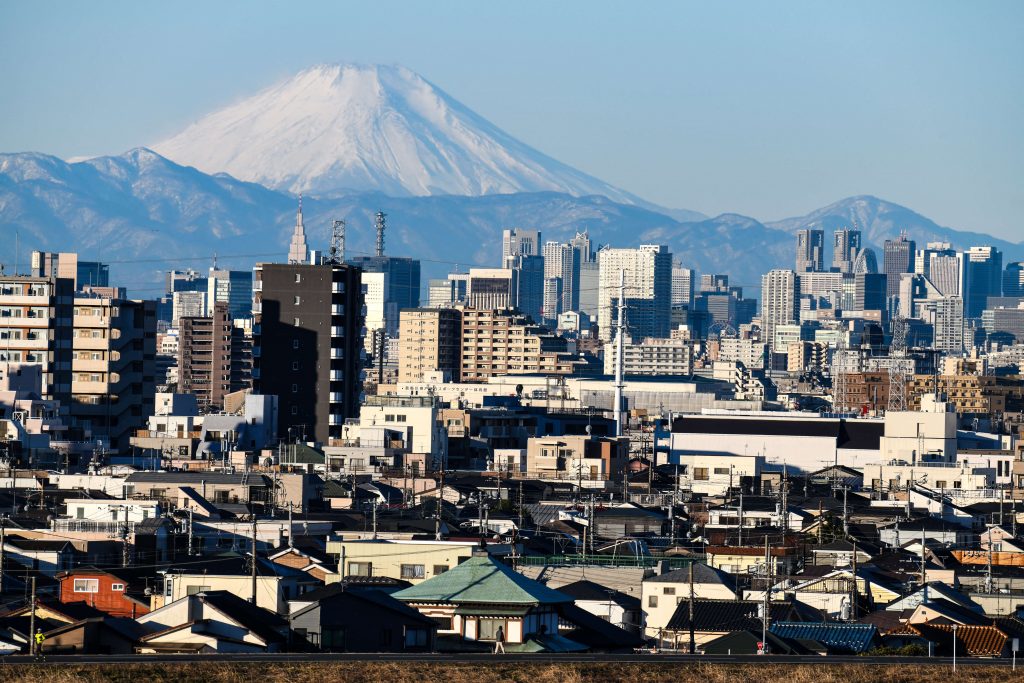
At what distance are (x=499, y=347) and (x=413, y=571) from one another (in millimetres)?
152287

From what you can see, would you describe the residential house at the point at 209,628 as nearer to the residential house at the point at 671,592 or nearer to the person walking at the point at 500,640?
the person walking at the point at 500,640

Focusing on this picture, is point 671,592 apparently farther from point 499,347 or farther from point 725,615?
point 499,347

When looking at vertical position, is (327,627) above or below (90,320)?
below

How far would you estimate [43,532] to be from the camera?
4147 cm

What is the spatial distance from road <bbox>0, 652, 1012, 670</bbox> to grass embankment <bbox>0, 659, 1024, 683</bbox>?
182 mm

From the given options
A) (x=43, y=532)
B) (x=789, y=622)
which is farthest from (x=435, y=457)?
(x=789, y=622)

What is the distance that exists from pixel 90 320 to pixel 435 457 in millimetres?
14211

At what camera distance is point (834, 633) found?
103ft

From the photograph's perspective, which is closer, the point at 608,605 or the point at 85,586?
the point at 85,586

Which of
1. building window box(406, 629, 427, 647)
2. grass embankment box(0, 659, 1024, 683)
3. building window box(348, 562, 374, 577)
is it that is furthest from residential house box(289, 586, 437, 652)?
building window box(348, 562, 374, 577)

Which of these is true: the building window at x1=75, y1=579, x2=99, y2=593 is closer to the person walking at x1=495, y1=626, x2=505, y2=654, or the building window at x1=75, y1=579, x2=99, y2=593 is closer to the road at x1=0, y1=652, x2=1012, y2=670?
the road at x1=0, y1=652, x2=1012, y2=670

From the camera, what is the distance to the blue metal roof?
101 feet

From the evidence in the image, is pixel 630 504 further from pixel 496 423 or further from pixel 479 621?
pixel 496 423

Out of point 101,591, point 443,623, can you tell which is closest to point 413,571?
point 101,591
